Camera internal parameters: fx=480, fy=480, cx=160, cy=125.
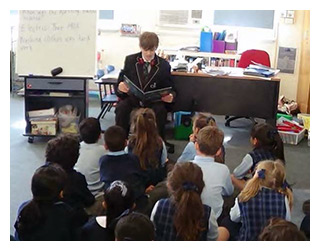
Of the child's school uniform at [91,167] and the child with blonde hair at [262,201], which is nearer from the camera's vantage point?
the child with blonde hair at [262,201]

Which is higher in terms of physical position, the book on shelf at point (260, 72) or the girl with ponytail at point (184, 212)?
the book on shelf at point (260, 72)

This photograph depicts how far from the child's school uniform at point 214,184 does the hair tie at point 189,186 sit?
0.32 metres

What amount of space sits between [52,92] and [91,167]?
5.45 ft

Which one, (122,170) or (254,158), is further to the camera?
(254,158)

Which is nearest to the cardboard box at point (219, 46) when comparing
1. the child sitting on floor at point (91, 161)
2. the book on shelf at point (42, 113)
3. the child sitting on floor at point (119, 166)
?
the book on shelf at point (42, 113)

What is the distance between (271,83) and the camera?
162 inches

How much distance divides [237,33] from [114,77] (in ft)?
5.97

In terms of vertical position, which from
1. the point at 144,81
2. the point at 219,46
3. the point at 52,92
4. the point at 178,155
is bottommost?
the point at 178,155

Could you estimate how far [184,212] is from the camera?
1.96m

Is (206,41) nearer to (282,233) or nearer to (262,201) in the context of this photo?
(262,201)

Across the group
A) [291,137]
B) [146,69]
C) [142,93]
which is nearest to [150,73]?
[146,69]

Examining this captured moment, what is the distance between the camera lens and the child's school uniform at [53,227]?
1.98 meters

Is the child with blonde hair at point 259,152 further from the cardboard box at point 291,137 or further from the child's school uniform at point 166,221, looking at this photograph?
the cardboard box at point 291,137
